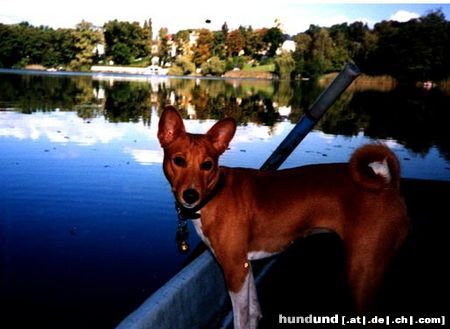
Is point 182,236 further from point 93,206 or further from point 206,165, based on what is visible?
point 93,206

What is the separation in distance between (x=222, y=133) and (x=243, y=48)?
604 feet

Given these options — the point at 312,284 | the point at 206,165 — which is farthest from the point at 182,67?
the point at 206,165

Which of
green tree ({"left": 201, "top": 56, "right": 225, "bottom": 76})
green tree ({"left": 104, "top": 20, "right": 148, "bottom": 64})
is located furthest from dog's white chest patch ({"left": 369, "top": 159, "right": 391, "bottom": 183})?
green tree ({"left": 104, "top": 20, "right": 148, "bottom": 64})

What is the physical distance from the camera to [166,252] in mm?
10109

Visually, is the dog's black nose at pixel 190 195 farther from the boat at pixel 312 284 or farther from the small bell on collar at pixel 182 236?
the boat at pixel 312 284

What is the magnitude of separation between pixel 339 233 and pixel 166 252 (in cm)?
620

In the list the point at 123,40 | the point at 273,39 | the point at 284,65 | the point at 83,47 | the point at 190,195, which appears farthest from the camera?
the point at 273,39

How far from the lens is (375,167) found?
4691mm

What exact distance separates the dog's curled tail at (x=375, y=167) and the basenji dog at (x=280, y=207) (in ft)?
0.03

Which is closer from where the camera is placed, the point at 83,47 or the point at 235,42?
the point at 83,47

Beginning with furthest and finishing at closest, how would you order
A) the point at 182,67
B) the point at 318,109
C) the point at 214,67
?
the point at 182,67 → the point at 214,67 → the point at 318,109

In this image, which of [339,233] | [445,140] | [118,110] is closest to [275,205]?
[339,233]

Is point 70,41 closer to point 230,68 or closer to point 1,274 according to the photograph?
point 230,68

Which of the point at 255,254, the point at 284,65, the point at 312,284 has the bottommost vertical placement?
the point at 312,284
